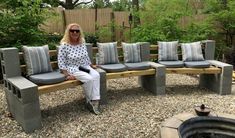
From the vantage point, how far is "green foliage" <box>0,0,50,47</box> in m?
5.55

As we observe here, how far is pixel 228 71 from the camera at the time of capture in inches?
197

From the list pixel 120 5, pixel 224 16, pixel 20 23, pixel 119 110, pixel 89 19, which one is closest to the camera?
pixel 119 110

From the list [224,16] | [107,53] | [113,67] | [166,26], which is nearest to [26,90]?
[113,67]

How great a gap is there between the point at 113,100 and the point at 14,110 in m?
1.54

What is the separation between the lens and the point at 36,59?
405 centimetres

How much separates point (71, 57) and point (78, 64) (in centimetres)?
15

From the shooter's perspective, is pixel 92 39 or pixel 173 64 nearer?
pixel 173 64

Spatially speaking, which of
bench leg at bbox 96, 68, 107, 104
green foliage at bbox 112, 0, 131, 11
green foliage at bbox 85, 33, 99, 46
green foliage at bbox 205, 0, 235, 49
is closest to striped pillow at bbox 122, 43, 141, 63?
bench leg at bbox 96, 68, 107, 104

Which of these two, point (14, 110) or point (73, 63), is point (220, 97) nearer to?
point (73, 63)

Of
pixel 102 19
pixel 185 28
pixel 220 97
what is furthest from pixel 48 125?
pixel 102 19

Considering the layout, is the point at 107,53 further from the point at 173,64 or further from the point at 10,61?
the point at 10,61

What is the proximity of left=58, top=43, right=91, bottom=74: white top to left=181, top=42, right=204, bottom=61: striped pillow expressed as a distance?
1.92 metres

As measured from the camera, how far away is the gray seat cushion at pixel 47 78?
3.81 meters

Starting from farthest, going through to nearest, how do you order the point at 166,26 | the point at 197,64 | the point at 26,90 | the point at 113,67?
the point at 166,26 → the point at 197,64 → the point at 113,67 → the point at 26,90
